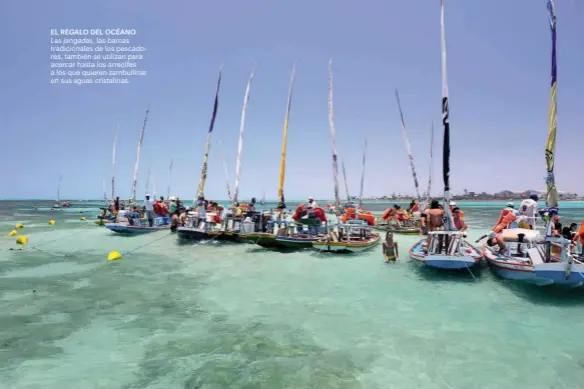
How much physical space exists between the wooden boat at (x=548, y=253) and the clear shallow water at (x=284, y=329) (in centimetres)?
102

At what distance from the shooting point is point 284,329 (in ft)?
35.1

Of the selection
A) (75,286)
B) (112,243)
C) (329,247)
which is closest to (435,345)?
(329,247)

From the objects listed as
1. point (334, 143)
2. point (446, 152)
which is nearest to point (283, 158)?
point (334, 143)

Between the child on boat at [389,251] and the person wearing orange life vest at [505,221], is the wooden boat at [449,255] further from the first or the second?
the child on boat at [389,251]

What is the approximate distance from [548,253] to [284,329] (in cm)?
997

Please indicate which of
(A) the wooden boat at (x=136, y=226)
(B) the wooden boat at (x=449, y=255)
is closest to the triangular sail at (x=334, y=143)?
(B) the wooden boat at (x=449, y=255)

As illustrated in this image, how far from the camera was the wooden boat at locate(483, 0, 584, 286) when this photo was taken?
12000 millimetres

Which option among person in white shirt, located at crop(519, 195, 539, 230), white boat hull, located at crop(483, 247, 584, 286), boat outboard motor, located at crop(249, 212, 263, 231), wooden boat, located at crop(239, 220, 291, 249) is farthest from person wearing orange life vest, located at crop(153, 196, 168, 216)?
person in white shirt, located at crop(519, 195, 539, 230)

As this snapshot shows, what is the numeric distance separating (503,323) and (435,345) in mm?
3299

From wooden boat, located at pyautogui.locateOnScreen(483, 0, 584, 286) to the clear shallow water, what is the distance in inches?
40.3

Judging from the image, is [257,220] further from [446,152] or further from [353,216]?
[446,152]

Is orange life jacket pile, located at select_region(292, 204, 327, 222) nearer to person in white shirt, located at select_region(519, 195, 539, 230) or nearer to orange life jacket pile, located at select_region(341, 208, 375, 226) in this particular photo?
orange life jacket pile, located at select_region(341, 208, 375, 226)

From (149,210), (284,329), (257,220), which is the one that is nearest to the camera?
(284,329)

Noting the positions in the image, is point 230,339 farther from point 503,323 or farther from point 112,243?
point 112,243
